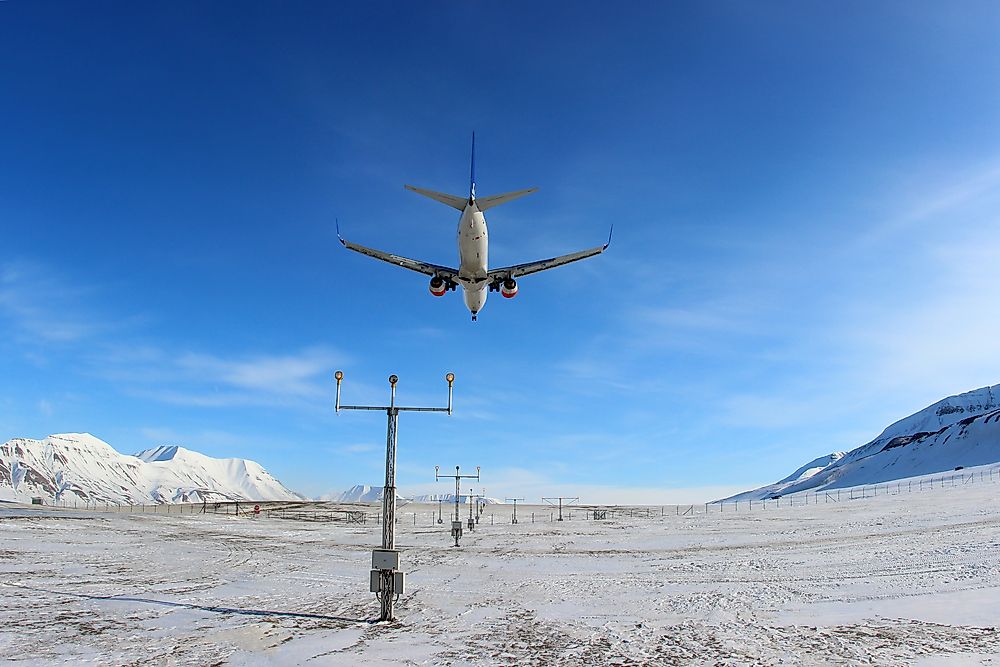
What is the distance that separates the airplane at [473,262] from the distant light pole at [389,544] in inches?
708

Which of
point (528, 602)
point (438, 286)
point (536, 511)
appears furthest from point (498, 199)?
point (536, 511)

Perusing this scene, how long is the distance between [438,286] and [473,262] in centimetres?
471

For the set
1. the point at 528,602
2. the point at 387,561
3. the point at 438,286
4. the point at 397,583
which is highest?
the point at 438,286

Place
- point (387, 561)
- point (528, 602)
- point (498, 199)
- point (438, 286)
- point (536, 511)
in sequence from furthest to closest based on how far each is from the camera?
point (536, 511), point (438, 286), point (498, 199), point (528, 602), point (387, 561)

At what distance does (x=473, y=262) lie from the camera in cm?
3844

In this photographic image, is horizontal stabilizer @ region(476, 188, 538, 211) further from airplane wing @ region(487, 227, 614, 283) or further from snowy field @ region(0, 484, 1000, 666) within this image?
snowy field @ region(0, 484, 1000, 666)

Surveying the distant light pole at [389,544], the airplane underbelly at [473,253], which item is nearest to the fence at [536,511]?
the airplane underbelly at [473,253]

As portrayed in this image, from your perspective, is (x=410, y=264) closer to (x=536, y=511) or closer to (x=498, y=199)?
(x=498, y=199)

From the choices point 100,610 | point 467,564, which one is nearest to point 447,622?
point 100,610

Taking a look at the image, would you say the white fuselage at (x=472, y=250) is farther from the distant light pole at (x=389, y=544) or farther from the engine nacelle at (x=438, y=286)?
the distant light pole at (x=389, y=544)

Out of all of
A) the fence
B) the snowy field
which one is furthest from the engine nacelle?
the fence

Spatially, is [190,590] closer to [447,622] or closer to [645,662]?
[447,622]

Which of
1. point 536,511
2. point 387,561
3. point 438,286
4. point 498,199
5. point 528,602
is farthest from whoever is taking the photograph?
point 536,511

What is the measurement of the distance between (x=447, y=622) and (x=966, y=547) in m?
28.1
